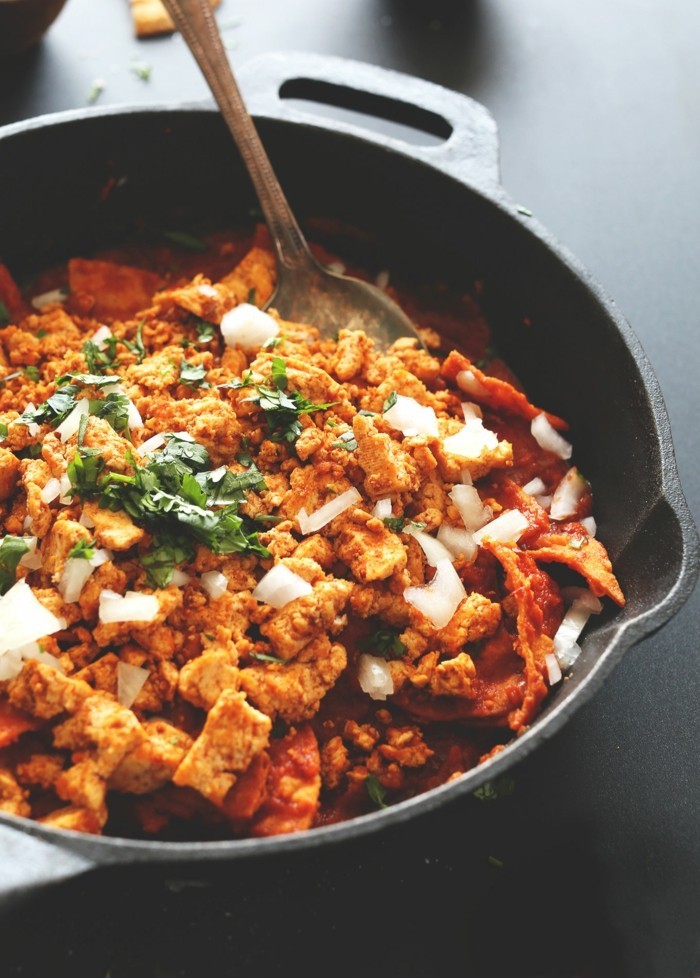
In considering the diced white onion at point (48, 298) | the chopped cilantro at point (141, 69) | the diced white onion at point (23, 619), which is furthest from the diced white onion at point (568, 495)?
the chopped cilantro at point (141, 69)

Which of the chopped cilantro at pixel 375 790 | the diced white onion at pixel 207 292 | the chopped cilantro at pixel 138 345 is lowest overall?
the chopped cilantro at pixel 375 790

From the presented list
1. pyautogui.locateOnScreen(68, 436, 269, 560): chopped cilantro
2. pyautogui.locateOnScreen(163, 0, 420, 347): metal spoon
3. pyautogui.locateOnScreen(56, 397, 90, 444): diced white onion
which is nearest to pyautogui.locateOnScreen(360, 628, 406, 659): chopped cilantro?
pyautogui.locateOnScreen(68, 436, 269, 560): chopped cilantro

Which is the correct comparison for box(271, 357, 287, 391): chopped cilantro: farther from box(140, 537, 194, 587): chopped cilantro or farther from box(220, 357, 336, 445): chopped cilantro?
box(140, 537, 194, 587): chopped cilantro

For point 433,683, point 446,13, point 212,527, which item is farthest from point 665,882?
point 446,13

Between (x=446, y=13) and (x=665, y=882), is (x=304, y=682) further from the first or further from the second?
(x=446, y=13)

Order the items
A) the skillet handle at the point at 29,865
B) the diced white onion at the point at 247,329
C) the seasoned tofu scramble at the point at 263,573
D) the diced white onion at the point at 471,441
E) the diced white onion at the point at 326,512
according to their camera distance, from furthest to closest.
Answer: the diced white onion at the point at 247,329
the diced white onion at the point at 471,441
the diced white onion at the point at 326,512
the seasoned tofu scramble at the point at 263,573
the skillet handle at the point at 29,865

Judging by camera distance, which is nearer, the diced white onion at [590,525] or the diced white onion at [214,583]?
the diced white onion at [214,583]

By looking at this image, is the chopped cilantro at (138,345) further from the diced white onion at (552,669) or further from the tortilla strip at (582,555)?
the diced white onion at (552,669)
